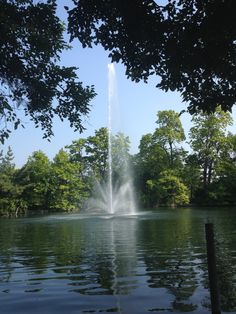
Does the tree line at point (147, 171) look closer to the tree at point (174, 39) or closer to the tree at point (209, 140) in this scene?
the tree at point (209, 140)

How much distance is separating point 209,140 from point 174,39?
195 ft

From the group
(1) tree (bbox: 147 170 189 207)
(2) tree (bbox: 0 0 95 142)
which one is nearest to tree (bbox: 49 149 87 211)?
(1) tree (bbox: 147 170 189 207)

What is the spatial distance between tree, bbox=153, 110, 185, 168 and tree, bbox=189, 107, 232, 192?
8.23 ft

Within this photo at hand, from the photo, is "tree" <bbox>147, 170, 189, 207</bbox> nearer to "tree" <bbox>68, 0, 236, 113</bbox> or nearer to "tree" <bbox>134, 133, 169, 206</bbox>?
"tree" <bbox>134, 133, 169, 206</bbox>

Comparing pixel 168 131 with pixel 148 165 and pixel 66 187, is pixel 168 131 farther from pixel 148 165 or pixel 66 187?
pixel 66 187

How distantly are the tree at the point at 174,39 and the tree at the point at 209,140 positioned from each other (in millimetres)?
58508

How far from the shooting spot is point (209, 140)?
209 ft

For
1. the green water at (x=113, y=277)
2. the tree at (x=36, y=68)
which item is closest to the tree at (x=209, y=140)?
the green water at (x=113, y=277)

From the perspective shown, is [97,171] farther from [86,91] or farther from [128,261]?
[86,91]

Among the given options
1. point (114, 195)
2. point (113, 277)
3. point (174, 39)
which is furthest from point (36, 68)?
point (114, 195)

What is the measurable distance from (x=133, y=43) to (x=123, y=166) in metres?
61.8

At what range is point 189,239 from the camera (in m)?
19.2

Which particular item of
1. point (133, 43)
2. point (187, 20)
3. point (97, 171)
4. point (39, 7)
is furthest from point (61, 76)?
point (97, 171)

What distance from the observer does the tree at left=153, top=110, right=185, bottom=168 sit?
6656 cm
